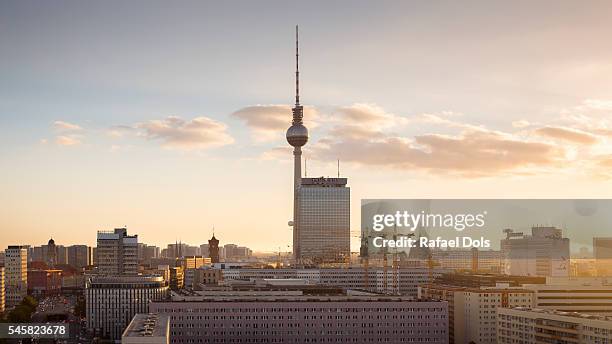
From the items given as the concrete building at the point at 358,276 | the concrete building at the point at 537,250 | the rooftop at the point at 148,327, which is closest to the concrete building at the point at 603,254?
the concrete building at the point at 537,250

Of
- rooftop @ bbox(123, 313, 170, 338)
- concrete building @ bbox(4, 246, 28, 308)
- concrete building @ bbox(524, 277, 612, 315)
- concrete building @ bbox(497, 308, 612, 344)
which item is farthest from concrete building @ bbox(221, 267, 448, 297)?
rooftop @ bbox(123, 313, 170, 338)

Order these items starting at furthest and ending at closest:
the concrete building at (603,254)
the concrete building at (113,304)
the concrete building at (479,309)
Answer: the concrete building at (603,254)
the concrete building at (113,304)
the concrete building at (479,309)

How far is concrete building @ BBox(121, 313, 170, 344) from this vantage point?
175 ft

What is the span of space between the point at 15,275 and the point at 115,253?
35683 millimetres

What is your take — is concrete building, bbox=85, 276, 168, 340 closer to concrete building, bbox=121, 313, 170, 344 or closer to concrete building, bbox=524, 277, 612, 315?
concrete building, bbox=524, 277, 612, 315

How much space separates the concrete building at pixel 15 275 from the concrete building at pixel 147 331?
119m

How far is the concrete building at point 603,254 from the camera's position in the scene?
172m

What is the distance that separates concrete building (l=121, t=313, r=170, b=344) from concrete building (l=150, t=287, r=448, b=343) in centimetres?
1306

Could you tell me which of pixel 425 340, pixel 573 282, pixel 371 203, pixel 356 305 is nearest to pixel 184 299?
pixel 356 305

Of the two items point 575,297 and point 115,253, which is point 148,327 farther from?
point 115,253

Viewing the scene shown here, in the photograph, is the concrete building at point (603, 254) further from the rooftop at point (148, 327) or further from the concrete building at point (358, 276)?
the rooftop at point (148, 327)

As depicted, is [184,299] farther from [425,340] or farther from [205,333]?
[425,340]

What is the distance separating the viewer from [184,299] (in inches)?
3629

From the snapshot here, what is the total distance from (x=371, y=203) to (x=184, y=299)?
6038 centimetres
